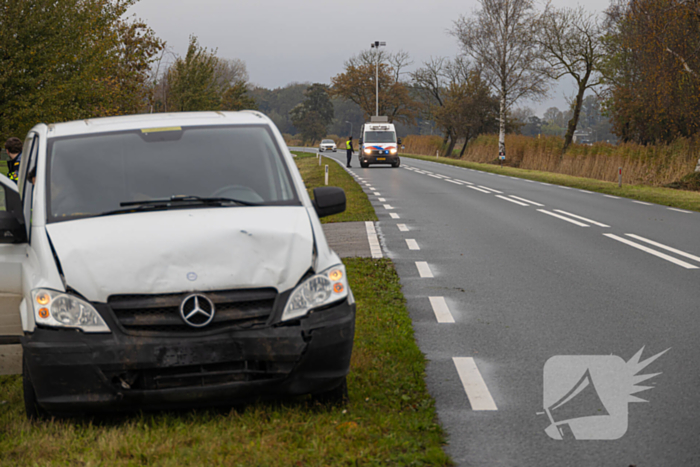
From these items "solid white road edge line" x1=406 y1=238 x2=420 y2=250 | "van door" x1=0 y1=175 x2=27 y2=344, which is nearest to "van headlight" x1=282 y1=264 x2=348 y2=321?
"van door" x1=0 y1=175 x2=27 y2=344

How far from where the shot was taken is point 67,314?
3906 mm

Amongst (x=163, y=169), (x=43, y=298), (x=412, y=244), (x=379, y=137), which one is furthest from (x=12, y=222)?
(x=379, y=137)

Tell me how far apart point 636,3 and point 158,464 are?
85.2 ft

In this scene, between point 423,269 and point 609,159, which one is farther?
point 609,159

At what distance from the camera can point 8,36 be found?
16.3 m

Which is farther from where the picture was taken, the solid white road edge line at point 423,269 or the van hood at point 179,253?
the solid white road edge line at point 423,269

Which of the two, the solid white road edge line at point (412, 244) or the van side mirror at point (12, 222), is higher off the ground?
the van side mirror at point (12, 222)

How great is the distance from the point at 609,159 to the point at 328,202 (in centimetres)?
2732

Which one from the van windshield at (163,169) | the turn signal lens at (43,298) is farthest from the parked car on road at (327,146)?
the turn signal lens at (43,298)

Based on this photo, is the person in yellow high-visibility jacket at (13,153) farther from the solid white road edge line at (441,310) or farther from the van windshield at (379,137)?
the van windshield at (379,137)

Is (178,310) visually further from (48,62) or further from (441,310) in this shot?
(48,62)

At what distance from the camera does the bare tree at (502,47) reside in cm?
4897
